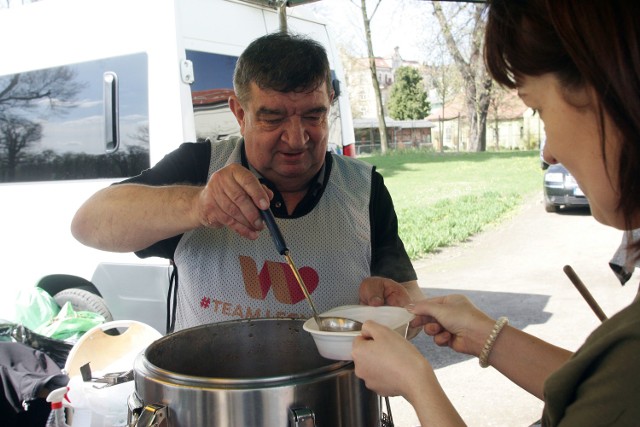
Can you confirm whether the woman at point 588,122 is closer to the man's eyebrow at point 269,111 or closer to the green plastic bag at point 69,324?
the man's eyebrow at point 269,111

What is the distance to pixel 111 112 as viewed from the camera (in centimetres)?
370

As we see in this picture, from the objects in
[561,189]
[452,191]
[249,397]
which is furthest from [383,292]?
[452,191]

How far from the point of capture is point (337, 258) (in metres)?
1.83

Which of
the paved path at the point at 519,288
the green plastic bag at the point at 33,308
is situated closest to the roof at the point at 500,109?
the paved path at the point at 519,288

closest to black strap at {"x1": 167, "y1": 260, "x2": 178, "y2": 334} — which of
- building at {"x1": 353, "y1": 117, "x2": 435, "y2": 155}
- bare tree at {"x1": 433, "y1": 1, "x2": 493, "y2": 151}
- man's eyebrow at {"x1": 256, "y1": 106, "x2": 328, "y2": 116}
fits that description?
man's eyebrow at {"x1": 256, "y1": 106, "x2": 328, "y2": 116}

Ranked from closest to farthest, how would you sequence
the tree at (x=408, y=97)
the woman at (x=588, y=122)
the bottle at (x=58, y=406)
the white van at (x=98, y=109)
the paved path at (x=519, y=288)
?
the woman at (x=588, y=122) < the bottle at (x=58, y=406) < the white van at (x=98, y=109) < the paved path at (x=519, y=288) < the tree at (x=408, y=97)

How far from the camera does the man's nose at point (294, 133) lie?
1749 mm

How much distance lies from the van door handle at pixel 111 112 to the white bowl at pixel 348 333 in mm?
2594

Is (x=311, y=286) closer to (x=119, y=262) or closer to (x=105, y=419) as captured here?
(x=105, y=419)

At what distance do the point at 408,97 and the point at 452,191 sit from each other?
3132 cm

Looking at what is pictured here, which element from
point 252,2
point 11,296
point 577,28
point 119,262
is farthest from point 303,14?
point 577,28

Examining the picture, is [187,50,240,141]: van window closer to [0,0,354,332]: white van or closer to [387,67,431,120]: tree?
[0,0,354,332]: white van

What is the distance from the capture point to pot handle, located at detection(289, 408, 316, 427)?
3.56 feet

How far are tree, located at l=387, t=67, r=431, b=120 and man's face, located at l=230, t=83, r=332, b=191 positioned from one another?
141 ft
